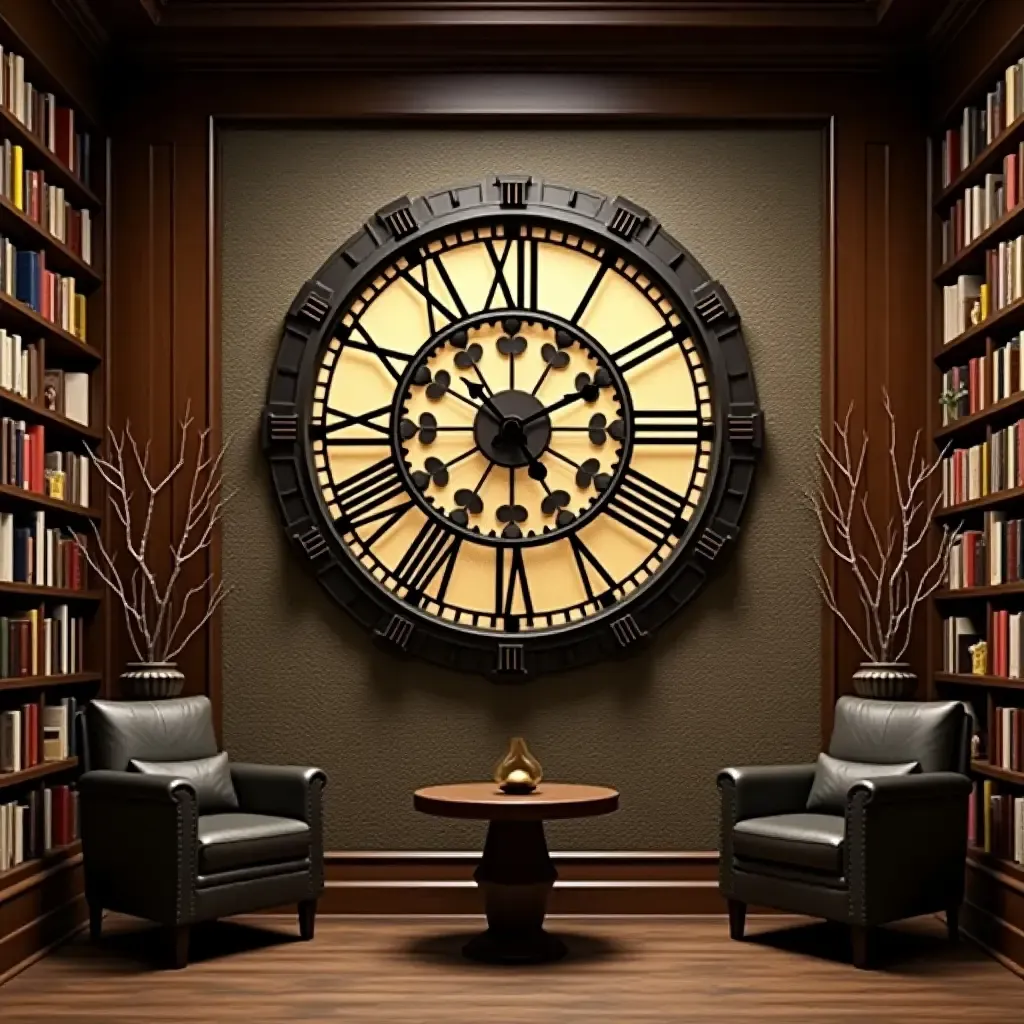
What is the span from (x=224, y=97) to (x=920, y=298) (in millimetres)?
2921

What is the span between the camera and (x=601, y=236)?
627cm

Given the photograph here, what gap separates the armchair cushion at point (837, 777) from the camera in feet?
18.2

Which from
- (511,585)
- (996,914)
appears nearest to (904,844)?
(996,914)

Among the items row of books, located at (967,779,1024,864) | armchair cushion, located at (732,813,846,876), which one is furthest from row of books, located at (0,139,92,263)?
row of books, located at (967,779,1024,864)

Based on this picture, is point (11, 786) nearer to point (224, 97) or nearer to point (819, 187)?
point (224, 97)

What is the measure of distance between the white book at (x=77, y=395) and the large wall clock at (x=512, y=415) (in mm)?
701

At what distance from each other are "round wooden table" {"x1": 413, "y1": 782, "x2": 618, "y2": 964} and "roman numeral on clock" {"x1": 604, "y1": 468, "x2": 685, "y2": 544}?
4.15 ft

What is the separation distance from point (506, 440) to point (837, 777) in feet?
5.93

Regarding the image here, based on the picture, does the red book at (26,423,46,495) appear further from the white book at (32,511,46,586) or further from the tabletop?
the tabletop

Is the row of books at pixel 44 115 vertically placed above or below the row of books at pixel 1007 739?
above

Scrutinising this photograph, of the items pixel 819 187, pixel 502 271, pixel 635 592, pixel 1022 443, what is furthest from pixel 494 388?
pixel 1022 443

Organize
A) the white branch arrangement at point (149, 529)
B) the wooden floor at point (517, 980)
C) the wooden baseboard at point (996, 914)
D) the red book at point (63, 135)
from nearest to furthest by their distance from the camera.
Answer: the wooden floor at point (517, 980), the wooden baseboard at point (996, 914), the red book at point (63, 135), the white branch arrangement at point (149, 529)

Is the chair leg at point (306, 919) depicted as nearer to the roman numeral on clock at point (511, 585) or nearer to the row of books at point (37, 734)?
the row of books at point (37, 734)

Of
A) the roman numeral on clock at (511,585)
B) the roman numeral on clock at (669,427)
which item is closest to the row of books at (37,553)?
the roman numeral on clock at (511,585)
